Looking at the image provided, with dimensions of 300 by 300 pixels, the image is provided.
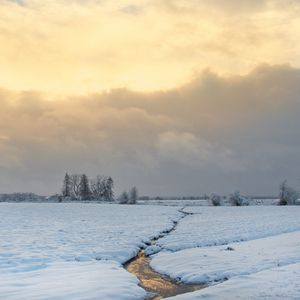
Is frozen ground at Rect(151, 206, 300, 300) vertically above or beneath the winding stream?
above

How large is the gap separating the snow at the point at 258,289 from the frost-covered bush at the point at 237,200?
382 ft

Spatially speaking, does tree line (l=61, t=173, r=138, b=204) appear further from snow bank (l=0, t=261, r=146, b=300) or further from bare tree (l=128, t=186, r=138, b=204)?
snow bank (l=0, t=261, r=146, b=300)

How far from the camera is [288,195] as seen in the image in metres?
131

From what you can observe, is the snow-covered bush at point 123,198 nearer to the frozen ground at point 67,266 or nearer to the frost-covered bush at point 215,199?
the frost-covered bush at point 215,199

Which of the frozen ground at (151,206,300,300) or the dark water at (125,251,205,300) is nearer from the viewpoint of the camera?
the frozen ground at (151,206,300,300)

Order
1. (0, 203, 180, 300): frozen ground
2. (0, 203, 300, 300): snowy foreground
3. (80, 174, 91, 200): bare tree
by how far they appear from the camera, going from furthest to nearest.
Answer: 1. (80, 174, 91, 200): bare tree
2. (0, 203, 180, 300): frozen ground
3. (0, 203, 300, 300): snowy foreground

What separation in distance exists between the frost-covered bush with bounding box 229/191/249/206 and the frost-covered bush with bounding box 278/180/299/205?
10789 millimetres

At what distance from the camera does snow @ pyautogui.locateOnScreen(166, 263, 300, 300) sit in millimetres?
14613

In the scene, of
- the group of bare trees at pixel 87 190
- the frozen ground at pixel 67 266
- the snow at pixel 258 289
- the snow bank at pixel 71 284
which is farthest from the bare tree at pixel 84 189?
the snow at pixel 258 289

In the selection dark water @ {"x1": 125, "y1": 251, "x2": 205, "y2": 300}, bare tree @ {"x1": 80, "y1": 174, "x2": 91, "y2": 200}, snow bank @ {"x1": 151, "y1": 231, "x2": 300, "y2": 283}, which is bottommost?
dark water @ {"x1": 125, "y1": 251, "x2": 205, "y2": 300}

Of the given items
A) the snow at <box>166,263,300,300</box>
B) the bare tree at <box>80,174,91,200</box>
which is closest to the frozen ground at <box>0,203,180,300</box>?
the snow at <box>166,263,300,300</box>

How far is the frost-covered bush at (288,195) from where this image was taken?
431 feet


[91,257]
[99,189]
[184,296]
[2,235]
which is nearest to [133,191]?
[99,189]

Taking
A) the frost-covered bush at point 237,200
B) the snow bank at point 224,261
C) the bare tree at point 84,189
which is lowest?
the snow bank at point 224,261
